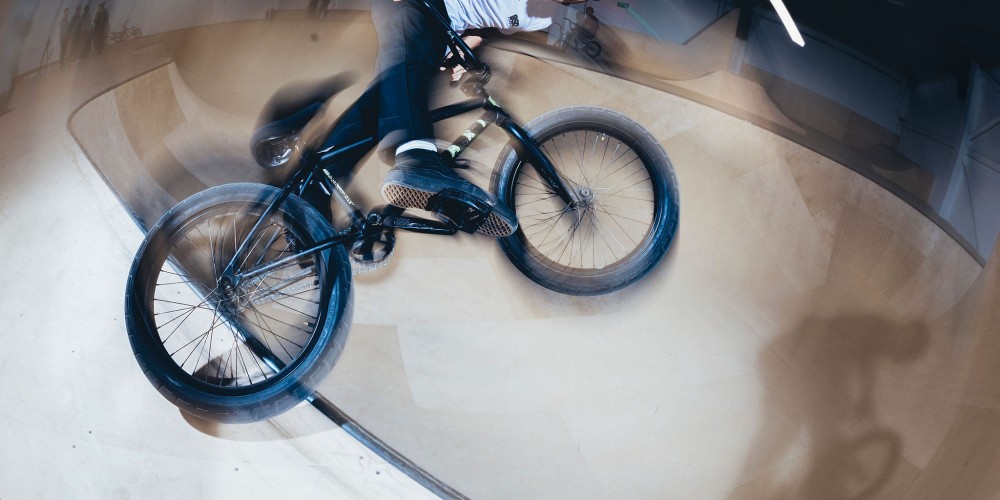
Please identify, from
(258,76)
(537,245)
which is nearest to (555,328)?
(537,245)

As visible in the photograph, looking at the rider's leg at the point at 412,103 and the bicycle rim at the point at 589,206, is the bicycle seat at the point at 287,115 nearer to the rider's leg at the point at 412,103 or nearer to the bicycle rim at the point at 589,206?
the rider's leg at the point at 412,103

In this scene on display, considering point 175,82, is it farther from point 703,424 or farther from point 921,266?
point 921,266

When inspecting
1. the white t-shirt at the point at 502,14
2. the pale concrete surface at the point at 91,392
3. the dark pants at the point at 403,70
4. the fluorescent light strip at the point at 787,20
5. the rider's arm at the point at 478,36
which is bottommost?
the pale concrete surface at the point at 91,392

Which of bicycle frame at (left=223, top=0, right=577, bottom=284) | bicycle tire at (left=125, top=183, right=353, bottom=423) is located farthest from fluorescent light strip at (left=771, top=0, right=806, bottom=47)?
bicycle tire at (left=125, top=183, right=353, bottom=423)

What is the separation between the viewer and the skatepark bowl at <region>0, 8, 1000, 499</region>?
1803mm

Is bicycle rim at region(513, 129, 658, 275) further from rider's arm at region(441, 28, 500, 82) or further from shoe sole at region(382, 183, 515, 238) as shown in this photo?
rider's arm at region(441, 28, 500, 82)

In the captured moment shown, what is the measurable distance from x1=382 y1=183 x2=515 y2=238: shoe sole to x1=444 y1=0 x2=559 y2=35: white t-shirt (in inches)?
19.2

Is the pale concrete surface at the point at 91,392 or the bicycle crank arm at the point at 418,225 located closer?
the bicycle crank arm at the point at 418,225

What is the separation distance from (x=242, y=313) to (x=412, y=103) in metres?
0.84

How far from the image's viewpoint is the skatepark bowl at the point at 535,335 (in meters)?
1.80

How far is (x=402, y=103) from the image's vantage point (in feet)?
6.32

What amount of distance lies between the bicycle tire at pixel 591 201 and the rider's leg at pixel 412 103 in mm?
86

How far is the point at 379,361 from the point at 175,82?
111cm

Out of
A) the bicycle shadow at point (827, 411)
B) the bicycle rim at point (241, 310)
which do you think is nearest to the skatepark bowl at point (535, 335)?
the bicycle shadow at point (827, 411)
